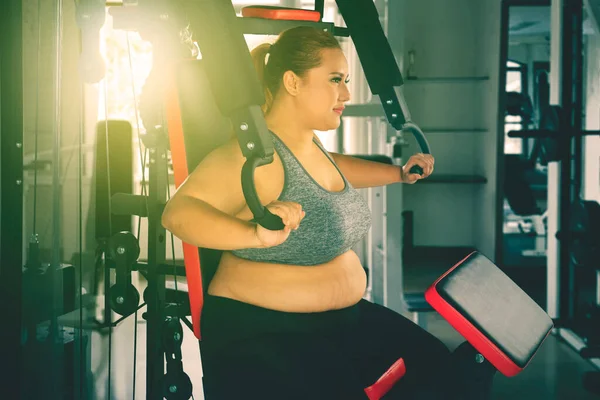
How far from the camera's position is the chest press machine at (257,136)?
2.87 ft

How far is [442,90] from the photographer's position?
5344mm

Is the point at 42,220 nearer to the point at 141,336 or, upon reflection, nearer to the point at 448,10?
the point at 141,336

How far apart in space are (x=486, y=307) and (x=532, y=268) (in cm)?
388

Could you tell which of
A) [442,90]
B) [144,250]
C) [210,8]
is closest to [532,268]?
[442,90]

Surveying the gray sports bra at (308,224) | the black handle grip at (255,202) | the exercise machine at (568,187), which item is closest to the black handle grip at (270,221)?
the black handle grip at (255,202)

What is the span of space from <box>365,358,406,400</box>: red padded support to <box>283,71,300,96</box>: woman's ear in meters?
0.53

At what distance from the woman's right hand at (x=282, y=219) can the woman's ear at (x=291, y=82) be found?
29 centimetres

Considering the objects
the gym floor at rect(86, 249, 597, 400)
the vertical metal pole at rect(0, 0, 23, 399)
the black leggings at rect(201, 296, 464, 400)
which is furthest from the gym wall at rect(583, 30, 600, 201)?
the vertical metal pole at rect(0, 0, 23, 399)

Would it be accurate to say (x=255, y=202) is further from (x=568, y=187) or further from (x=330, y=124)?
(x=568, y=187)

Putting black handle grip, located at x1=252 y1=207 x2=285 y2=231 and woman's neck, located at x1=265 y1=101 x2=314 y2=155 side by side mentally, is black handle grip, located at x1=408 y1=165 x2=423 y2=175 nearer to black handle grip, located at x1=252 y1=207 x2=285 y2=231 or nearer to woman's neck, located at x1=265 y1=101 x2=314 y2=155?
woman's neck, located at x1=265 y1=101 x2=314 y2=155

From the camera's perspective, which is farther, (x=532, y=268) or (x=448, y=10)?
(x=448, y=10)

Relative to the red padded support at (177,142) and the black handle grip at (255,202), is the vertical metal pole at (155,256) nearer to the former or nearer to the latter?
the red padded support at (177,142)

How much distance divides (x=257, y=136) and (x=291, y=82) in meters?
0.25

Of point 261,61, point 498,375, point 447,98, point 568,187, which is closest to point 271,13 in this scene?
point 261,61
